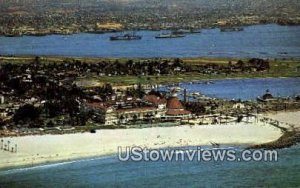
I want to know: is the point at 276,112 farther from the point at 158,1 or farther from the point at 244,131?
the point at 158,1

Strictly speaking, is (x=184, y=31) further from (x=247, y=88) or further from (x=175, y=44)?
(x=247, y=88)

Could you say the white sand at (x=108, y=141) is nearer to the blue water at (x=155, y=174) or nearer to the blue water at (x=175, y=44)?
the blue water at (x=155, y=174)

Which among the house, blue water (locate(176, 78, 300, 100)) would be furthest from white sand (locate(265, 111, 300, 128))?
the house

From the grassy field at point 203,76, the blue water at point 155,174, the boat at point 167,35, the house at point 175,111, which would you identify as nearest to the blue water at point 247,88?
the grassy field at point 203,76

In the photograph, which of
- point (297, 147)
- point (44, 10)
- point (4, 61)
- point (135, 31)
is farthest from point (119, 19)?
point (297, 147)

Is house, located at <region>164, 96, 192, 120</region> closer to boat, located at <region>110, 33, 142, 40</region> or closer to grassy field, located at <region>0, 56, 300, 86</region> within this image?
grassy field, located at <region>0, 56, 300, 86</region>

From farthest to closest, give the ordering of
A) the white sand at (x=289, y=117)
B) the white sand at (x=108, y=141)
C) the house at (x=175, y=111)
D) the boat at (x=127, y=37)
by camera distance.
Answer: the boat at (x=127, y=37) → the white sand at (x=289, y=117) → the house at (x=175, y=111) → the white sand at (x=108, y=141)
